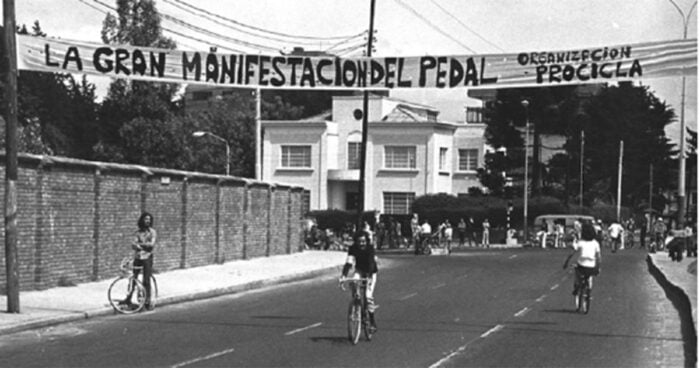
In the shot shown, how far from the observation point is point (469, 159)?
86750 millimetres

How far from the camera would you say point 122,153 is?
79812mm

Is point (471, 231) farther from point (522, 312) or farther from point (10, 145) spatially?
point (10, 145)

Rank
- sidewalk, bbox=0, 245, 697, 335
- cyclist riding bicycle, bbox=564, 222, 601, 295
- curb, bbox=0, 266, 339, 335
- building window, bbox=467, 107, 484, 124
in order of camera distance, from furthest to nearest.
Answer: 1. building window, bbox=467, 107, 484, 124
2. cyclist riding bicycle, bbox=564, 222, 601, 295
3. sidewalk, bbox=0, 245, 697, 335
4. curb, bbox=0, 266, 339, 335

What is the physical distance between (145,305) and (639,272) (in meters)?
21.4

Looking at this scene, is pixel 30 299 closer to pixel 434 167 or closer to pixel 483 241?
pixel 483 241

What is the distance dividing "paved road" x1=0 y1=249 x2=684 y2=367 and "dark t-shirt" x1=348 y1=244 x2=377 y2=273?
110 cm

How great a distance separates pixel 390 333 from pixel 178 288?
34.2 feet

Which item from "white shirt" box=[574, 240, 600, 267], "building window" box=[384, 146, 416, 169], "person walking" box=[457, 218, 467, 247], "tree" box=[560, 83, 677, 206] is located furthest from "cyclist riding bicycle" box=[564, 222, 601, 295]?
"building window" box=[384, 146, 416, 169]

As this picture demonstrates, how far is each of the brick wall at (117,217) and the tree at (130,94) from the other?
110ft

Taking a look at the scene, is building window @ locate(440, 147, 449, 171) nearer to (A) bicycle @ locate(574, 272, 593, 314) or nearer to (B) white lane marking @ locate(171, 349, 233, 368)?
(A) bicycle @ locate(574, 272, 593, 314)

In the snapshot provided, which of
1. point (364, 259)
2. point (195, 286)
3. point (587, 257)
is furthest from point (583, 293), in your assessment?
point (195, 286)

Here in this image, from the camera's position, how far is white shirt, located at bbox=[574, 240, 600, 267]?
2202 centimetres

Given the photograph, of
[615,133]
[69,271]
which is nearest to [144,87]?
[615,133]

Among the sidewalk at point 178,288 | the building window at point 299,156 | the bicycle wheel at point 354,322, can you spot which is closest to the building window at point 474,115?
the building window at point 299,156
